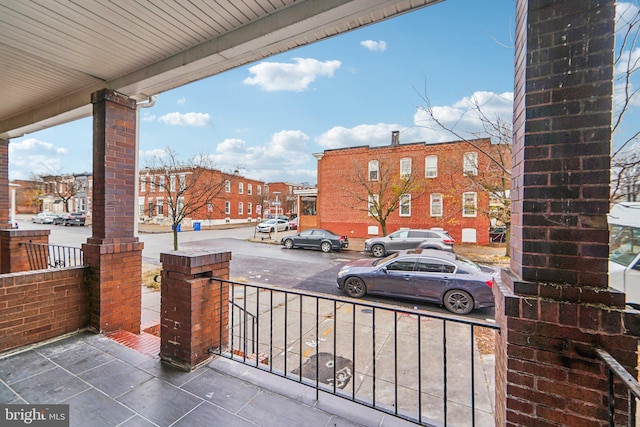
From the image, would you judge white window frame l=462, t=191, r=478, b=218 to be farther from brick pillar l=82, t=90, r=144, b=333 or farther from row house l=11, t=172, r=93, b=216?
row house l=11, t=172, r=93, b=216

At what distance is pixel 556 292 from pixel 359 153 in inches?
742

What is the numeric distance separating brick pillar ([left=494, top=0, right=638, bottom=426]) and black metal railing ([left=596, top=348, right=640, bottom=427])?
0.04m

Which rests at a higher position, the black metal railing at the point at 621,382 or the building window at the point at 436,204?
the building window at the point at 436,204

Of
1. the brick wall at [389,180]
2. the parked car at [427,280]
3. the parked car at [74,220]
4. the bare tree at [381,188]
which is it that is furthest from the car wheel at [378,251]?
the parked car at [74,220]

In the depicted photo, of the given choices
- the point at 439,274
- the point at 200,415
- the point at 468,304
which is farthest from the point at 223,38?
the point at 468,304

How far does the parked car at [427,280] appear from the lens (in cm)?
602

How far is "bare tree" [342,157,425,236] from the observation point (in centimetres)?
1675

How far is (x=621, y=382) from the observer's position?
1.31 metres

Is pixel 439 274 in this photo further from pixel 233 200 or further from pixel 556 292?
pixel 233 200

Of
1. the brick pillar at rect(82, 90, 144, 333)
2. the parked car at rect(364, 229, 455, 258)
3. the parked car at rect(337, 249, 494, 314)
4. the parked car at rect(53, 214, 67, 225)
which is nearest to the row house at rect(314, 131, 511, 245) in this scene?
the parked car at rect(364, 229, 455, 258)

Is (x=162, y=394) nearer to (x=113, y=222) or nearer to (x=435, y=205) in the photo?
(x=113, y=222)

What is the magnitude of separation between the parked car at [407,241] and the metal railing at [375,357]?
7.61m

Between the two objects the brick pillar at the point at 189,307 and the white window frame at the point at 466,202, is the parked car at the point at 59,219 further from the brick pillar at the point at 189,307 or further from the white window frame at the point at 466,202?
the white window frame at the point at 466,202

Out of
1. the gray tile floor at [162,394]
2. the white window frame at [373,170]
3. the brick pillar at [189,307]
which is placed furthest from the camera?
the white window frame at [373,170]
